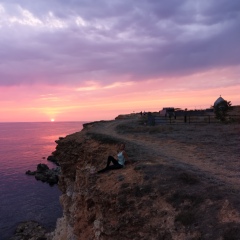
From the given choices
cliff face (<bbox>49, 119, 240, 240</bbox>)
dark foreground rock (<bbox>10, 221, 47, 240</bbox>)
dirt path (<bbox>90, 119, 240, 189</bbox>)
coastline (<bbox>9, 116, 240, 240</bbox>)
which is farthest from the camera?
dark foreground rock (<bbox>10, 221, 47, 240</bbox>)

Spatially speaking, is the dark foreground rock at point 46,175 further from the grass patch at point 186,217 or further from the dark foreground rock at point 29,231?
the grass patch at point 186,217

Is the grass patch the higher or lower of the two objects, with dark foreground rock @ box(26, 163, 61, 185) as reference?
higher

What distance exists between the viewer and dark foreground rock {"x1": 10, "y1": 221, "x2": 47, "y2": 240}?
2992cm

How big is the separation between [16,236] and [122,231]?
24.1m

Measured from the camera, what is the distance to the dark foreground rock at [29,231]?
98.2ft

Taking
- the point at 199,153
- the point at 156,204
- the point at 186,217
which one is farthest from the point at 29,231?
the point at 186,217

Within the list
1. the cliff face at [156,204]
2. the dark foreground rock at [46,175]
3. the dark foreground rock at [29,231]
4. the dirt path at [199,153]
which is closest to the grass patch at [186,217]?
the cliff face at [156,204]

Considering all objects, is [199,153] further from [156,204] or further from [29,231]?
[29,231]

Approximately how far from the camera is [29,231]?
3144 centimetres

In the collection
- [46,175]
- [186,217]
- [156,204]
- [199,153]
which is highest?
[199,153]

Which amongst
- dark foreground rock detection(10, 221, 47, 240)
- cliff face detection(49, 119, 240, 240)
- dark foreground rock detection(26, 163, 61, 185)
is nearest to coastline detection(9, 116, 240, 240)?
cliff face detection(49, 119, 240, 240)

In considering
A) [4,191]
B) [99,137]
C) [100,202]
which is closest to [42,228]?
[99,137]

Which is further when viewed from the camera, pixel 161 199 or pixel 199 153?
pixel 199 153

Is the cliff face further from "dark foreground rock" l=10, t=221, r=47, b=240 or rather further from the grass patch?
"dark foreground rock" l=10, t=221, r=47, b=240
